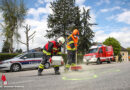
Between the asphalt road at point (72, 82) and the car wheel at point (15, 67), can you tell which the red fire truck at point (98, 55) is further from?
the asphalt road at point (72, 82)

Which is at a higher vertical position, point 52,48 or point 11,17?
point 11,17

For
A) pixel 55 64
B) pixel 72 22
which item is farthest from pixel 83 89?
pixel 72 22

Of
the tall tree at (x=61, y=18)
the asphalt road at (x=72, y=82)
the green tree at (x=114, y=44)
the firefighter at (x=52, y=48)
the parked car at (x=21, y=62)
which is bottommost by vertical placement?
the asphalt road at (x=72, y=82)

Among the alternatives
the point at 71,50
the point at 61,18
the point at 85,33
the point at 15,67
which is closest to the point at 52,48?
the point at 71,50

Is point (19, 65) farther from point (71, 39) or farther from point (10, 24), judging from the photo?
point (10, 24)

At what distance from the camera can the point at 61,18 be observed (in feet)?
100

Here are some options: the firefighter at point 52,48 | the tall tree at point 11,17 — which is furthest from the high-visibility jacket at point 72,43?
the tall tree at point 11,17

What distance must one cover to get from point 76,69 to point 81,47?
2171 cm

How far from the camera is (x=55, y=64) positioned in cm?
700

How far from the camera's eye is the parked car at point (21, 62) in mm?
11883

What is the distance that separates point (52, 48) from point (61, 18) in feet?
79.0

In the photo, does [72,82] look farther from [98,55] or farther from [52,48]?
[98,55]

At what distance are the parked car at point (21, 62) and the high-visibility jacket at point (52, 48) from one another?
613cm

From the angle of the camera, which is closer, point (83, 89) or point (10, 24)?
point (83, 89)
